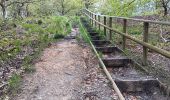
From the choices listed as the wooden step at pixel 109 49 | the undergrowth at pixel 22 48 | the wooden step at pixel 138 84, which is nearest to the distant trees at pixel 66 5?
the undergrowth at pixel 22 48

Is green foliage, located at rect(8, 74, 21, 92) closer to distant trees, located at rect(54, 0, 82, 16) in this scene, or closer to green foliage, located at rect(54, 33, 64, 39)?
green foliage, located at rect(54, 33, 64, 39)

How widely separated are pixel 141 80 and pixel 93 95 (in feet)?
3.20

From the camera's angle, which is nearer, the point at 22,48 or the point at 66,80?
the point at 66,80

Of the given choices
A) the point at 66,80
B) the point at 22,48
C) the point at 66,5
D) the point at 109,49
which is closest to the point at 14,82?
the point at 66,80

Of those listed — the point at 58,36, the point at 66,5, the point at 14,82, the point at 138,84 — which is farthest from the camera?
the point at 66,5

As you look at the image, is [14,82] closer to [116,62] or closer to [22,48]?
[116,62]

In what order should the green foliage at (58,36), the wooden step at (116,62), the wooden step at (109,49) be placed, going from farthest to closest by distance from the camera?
the green foliage at (58,36), the wooden step at (109,49), the wooden step at (116,62)

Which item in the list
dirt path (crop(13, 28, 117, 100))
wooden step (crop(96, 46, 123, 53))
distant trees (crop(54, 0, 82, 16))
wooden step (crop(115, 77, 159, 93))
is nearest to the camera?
dirt path (crop(13, 28, 117, 100))

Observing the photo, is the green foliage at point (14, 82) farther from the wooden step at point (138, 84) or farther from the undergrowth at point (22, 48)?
the wooden step at point (138, 84)

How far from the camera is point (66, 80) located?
250 inches

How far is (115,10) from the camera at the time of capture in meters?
12.6

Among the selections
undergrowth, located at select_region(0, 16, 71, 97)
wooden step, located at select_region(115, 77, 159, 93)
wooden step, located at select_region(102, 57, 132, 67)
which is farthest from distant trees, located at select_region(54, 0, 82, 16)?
wooden step, located at select_region(115, 77, 159, 93)

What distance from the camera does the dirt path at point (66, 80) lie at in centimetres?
535

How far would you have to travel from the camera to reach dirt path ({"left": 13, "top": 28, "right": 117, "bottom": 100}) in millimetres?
5346
